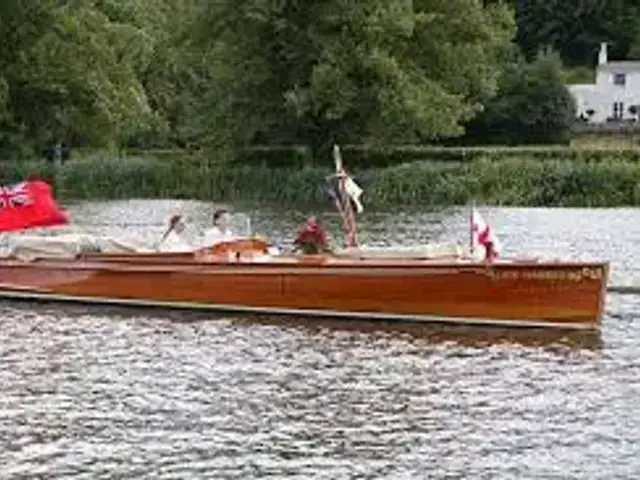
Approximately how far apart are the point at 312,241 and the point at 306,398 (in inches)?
332

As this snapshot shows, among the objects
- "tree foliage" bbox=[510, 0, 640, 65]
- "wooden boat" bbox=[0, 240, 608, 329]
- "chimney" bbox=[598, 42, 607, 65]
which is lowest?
"wooden boat" bbox=[0, 240, 608, 329]

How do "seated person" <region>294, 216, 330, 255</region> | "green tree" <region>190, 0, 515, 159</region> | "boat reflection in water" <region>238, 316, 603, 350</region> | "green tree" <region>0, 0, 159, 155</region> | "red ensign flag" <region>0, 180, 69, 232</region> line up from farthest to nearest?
"green tree" <region>190, 0, 515, 159</region>, "green tree" <region>0, 0, 159, 155</region>, "red ensign flag" <region>0, 180, 69, 232</region>, "seated person" <region>294, 216, 330, 255</region>, "boat reflection in water" <region>238, 316, 603, 350</region>

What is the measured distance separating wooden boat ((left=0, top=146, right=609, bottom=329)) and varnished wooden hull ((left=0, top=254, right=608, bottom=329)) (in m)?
0.02

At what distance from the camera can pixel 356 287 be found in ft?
86.3

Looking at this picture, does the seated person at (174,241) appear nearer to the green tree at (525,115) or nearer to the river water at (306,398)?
the river water at (306,398)

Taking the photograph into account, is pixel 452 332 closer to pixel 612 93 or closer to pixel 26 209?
pixel 26 209

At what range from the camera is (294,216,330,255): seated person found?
1103 inches

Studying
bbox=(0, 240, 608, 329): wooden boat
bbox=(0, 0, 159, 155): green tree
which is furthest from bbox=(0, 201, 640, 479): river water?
bbox=(0, 0, 159, 155): green tree

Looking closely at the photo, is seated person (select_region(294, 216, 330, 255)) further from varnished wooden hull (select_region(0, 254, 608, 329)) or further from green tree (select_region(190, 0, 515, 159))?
green tree (select_region(190, 0, 515, 159))

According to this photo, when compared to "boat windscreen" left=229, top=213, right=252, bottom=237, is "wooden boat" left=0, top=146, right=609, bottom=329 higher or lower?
higher

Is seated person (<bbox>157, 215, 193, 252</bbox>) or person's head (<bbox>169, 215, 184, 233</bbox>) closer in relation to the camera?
seated person (<bbox>157, 215, 193, 252</bbox>)

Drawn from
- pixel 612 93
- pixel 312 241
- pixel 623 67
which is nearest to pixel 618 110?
pixel 612 93

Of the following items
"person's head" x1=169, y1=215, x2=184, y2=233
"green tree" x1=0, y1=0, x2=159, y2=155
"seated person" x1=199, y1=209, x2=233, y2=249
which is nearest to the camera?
"seated person" x1=199, y1=209, x2=233, y2=249

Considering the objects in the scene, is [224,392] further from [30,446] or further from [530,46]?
[530,46]
